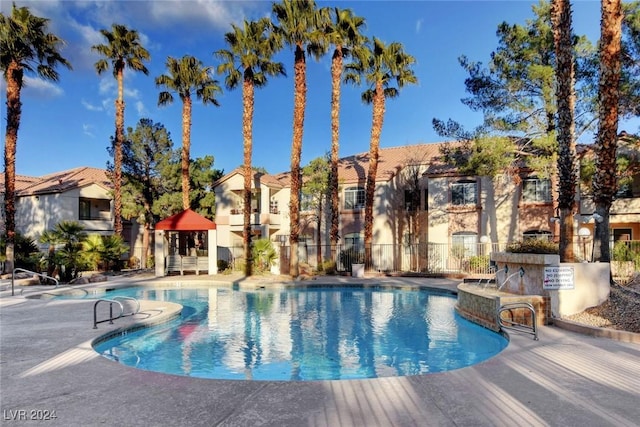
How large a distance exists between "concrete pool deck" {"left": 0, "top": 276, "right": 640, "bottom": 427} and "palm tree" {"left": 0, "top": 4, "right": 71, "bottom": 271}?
18803mm

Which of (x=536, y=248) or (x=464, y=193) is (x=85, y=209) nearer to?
(x=464, y=193)

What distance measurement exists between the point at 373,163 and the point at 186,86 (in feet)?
44.1

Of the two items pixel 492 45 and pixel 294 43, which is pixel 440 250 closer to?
pixel 492 45

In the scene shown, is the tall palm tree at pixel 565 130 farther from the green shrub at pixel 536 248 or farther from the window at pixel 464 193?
the window at pixel 464 193

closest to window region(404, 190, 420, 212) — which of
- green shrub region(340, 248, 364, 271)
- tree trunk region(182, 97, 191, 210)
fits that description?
green shrub region(340, 248, 364, 271)

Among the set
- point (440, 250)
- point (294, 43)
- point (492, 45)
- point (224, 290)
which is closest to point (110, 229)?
point (224, 290)

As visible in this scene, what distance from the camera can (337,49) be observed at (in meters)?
24.3

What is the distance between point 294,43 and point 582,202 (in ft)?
61.2

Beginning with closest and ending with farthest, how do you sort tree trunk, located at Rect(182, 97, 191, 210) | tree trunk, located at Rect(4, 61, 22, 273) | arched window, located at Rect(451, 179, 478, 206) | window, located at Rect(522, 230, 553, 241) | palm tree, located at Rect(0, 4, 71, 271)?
1. palm tree, located at Rect(0, 4, 71, 271)
2. tree trunk, located at Rect(4, 61, 22, 273)
3. window, located at Rect(522, 230, 553, 241)
4. arched window, located at Rect(451, 179, 478, 206)
5. tree trunk, located at Rect(182, 97, 191, 210)

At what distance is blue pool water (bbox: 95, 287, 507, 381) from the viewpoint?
27.1 feet

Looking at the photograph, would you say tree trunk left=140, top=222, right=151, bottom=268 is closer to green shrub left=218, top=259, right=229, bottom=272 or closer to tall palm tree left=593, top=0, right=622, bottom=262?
green shrub left=218, top=259, right=229, bottom=272

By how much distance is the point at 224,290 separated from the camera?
20.3 metres

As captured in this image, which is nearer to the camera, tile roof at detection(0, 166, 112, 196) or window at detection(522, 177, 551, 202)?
window at detection(522, 177, 551, 202)

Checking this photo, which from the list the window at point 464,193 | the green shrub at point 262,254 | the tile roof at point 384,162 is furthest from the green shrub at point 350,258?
the window at point 464,193
